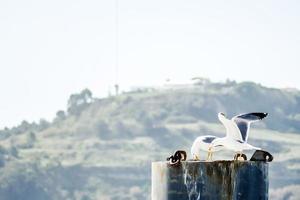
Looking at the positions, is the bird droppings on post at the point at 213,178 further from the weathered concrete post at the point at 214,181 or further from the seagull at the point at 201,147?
the seagull at the point at 201,147

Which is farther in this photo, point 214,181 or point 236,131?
point 236,131

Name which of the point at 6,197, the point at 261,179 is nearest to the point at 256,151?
the point at 261,179

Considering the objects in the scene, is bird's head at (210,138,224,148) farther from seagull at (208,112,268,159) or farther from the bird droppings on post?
the bird droppings on post

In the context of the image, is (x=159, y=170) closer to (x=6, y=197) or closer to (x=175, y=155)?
(x=175, y=155)

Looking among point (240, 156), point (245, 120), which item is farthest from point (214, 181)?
point (245, 120)

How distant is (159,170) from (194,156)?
0.50 meters

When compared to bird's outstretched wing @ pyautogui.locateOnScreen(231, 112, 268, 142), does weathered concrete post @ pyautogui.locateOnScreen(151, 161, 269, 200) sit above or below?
below

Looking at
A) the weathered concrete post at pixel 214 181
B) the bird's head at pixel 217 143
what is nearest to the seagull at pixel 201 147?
the bird's head at pixel 217 143

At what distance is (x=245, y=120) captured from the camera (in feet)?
48.3

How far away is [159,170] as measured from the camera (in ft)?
46.8

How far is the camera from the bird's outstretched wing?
1466 centimetres

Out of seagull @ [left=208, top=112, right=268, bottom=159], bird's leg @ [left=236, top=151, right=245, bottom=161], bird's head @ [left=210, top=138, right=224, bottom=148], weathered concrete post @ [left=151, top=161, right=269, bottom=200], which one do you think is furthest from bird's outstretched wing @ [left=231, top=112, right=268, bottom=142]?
weathered concrete post @ [left=151, top=161, right=269, bottom=200]

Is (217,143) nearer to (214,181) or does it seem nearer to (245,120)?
(245,120)

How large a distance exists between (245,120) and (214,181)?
1010 mm
